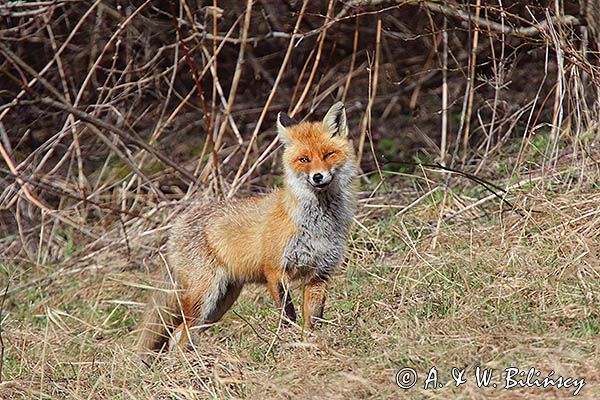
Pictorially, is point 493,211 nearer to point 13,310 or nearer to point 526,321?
point 526,321

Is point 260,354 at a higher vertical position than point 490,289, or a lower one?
lower

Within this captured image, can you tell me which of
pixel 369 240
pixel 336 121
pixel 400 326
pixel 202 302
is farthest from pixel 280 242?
pixel 369 240

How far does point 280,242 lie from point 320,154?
58 centimetres

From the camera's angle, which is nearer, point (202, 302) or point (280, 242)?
point (280, 242)

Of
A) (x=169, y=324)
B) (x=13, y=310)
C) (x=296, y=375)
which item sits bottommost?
(x=13, y=310)

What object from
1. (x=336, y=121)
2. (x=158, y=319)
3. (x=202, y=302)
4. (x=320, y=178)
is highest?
(x=336, y=121)

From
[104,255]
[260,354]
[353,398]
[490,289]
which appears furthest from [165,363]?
[104,255]

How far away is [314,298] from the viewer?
4895mm

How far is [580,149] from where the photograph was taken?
6410 millimetres

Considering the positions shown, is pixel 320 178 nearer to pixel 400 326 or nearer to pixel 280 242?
pixel 280 242

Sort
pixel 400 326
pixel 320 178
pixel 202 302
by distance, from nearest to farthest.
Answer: pixel 400 326 → pixel 320 178 → pixel 202 302

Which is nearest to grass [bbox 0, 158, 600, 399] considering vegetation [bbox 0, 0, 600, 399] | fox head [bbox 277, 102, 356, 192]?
vegetation [bbox 0, 0, 600, 399]

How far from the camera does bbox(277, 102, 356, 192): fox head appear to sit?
477 centimetres

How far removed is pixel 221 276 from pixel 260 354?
0.85m
